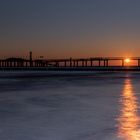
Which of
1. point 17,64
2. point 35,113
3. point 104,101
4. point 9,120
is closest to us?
point 9,120

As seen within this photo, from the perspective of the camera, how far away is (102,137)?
7.68 m

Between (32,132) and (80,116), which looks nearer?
(32,132)

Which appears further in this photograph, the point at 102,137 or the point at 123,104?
the point at 123,104

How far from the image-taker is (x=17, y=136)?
7.71 m

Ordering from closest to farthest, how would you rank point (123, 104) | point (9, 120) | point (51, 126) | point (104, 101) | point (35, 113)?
1. point (51, 126)
2. point (9, 120)
3. point (35, 113)
4. point (123, 104)
5. point (104, 101)

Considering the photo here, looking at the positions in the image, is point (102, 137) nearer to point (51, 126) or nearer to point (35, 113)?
point (51, 126)

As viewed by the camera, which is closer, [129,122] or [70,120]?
[129,122]

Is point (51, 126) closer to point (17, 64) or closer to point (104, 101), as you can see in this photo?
point (104, 101)

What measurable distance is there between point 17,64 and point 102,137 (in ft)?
359

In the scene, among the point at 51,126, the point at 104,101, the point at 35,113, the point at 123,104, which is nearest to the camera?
the point at 51,126

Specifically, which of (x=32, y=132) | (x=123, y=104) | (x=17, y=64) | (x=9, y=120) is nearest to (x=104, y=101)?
(x=123, y=104)

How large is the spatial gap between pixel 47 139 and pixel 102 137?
996 millimetres

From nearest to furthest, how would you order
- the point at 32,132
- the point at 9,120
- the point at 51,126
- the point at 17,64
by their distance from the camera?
1. the point at 32,132
2. the point at 51,126
3. the point at 9,120
4. the point at 17,64

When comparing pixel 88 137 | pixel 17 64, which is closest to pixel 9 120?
pixel 88 137
